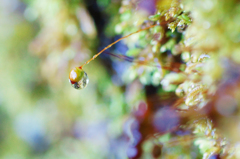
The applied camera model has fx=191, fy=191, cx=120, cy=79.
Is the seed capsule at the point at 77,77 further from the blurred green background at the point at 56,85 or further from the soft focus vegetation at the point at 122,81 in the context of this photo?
the blurred green background at the point at 56,85

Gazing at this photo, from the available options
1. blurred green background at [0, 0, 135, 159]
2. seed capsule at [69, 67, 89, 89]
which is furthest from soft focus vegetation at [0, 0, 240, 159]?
seed capsule at [69, 67, 89, 89]

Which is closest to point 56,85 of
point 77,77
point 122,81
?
point 122,81

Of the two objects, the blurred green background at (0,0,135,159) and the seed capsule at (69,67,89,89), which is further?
the blurred green background at (0,0,135,159)

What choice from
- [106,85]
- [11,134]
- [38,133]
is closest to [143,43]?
[106,85]

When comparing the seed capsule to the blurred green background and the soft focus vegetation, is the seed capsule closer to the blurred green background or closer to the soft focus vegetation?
the soft focus vegetation

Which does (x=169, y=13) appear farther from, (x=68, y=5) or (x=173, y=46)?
(x=68, y=5)

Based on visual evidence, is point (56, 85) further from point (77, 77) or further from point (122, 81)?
point (77, 77)

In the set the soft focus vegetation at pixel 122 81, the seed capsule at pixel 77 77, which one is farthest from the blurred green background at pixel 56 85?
the seed capsule at pixel 77 77

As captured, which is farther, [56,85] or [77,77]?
[56,85]
